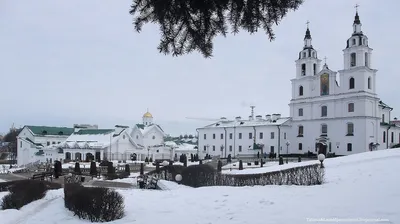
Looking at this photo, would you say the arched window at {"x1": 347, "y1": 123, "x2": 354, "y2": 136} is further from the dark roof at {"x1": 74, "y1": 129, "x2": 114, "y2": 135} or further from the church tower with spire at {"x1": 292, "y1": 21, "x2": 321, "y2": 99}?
the dark roof at {"x1": 74, "y1": 129, "x2": 114, "y2": 135}

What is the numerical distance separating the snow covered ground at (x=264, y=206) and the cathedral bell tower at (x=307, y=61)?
50016 mm

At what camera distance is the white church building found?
60469mm

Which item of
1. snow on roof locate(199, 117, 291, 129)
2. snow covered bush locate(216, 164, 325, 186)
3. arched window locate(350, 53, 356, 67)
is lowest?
snow covered bush locate(216, 164, 325, 186)

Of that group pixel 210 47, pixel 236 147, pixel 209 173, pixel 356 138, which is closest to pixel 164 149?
pixel 236 147

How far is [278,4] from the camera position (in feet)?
18.9

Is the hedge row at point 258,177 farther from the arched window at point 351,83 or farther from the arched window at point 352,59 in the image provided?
the arched window at point 352,59

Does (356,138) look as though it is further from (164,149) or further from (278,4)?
(278,4)

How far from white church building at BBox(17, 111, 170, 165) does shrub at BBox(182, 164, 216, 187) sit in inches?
1590

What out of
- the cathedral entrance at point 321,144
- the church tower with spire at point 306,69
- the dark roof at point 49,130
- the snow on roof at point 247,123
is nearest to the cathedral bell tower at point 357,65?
the church tower with spire at point 306,69

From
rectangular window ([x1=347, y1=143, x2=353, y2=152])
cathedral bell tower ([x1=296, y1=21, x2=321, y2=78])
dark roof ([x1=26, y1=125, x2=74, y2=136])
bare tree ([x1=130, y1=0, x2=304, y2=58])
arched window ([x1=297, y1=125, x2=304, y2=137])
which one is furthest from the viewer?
dark roof ([x1=26, y1=125, x2=74, y2=136])

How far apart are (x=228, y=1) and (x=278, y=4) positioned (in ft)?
2.45

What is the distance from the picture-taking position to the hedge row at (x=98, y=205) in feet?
32.1

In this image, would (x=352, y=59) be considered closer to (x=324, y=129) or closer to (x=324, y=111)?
(x=324, y=111)

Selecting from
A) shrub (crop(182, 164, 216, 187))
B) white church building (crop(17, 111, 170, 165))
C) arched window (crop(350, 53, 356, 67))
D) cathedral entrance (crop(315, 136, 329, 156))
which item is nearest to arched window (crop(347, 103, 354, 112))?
cathedral entrance (crop(315, 136, 329, 156))
